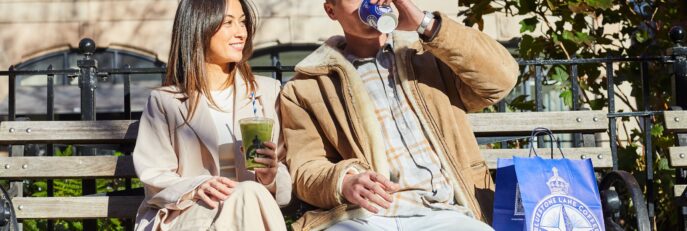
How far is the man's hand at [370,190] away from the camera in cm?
381

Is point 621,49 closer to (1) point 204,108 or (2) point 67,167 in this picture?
(1) point 204,108

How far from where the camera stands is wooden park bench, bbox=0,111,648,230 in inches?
185

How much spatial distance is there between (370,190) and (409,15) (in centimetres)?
62

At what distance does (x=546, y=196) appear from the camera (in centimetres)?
405

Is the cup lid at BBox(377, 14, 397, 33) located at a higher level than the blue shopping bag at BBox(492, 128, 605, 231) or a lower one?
higher

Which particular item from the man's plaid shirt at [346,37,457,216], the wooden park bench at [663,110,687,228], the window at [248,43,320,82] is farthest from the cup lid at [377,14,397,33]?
the window at [248,43,320,82]

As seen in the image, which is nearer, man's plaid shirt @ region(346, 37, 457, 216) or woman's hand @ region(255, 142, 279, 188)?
woman's hand @ region(255, 142, 279, 188)

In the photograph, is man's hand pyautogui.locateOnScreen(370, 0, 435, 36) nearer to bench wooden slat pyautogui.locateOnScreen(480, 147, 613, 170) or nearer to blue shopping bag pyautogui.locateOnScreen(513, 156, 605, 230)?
blue shopping bag pyautogui.locateOnScreen(513, 156, 605, 230)

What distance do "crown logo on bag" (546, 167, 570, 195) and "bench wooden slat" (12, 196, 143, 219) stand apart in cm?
163

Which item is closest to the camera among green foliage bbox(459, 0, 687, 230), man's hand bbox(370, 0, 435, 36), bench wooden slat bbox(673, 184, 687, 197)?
man's hand bbox(370, 0, 435, 36)

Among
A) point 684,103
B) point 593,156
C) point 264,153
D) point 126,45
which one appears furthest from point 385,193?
point 126,45

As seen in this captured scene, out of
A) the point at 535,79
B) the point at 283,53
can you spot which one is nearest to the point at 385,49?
the point at 535,79

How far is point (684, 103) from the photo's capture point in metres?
5.30

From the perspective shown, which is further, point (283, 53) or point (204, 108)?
point (283, 53)
